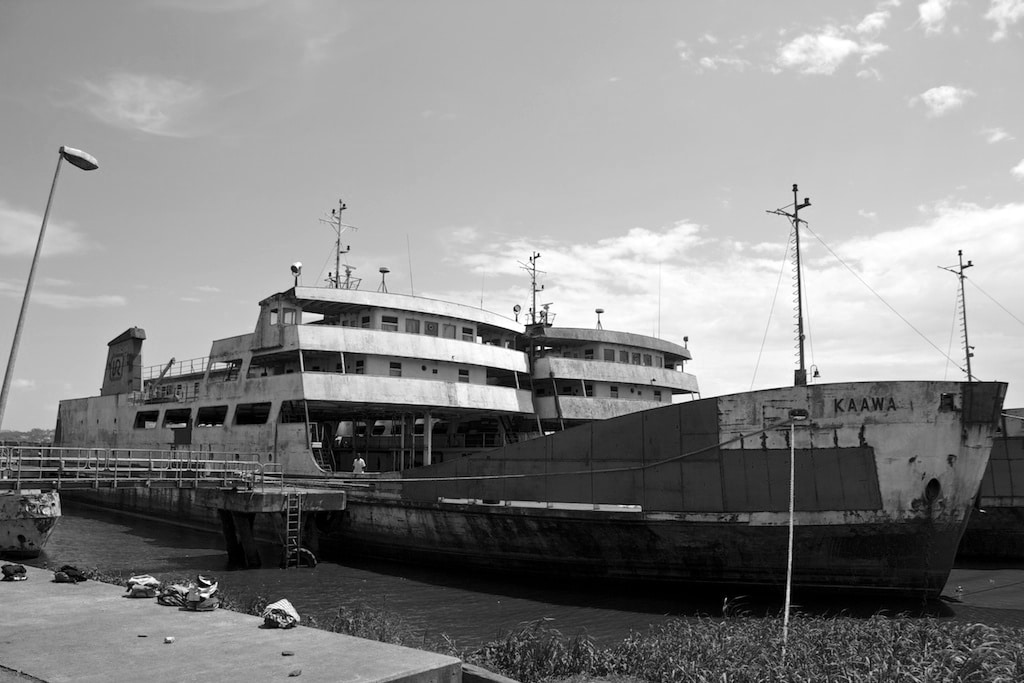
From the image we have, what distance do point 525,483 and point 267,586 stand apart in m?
6.18

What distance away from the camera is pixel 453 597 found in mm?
15375

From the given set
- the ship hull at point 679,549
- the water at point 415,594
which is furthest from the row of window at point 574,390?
the water at point 415,594

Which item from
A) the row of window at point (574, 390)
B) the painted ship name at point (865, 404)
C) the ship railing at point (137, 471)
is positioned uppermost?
the row of window at point (574, 390)

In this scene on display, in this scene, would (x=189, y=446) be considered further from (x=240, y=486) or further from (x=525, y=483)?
(x=525, y=483)

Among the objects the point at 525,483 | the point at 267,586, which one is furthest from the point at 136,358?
the point at 525,483

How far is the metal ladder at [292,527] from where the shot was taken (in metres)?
19.1

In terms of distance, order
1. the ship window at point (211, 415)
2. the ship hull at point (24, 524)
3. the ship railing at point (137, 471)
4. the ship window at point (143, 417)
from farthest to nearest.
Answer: the ship window at point (143, 417), the ship window at point (211, 415), the ship hull at point (24, 524), the ship railing at point (137, 471)

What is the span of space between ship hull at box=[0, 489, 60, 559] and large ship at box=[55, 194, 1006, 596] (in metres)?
6.94

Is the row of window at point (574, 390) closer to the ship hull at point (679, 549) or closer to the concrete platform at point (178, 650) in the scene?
the ship hull at point (679, 549)

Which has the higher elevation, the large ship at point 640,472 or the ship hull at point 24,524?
the large ship at point 640,472

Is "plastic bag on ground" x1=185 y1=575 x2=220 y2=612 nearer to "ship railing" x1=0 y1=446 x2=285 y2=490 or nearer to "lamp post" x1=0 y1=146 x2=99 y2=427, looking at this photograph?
"lamp post" x1=0 y1=146 x2=99 y2=427

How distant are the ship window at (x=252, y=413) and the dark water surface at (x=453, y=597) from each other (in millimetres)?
6830

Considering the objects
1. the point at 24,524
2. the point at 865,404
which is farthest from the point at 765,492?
the point at 24,524

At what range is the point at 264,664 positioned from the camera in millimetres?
5840
